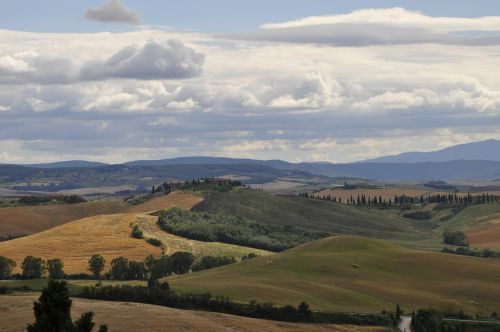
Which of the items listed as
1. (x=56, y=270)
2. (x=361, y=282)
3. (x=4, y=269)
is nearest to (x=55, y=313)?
(x=361, y=282)

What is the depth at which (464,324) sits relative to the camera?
135 metres

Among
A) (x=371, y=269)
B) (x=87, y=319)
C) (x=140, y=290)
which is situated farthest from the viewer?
(x=371, y=269)

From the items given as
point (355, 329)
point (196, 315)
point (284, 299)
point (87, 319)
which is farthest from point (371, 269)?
point (87, 319)

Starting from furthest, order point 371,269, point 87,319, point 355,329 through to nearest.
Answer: point 371,269, point 355,329, point 87,319

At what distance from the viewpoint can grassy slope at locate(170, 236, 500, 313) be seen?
153875 mm

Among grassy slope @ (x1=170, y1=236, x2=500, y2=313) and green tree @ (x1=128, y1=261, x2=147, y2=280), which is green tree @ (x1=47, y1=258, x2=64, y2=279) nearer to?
green tree @ (x1=128, y1=261, x2=147, y2=280)

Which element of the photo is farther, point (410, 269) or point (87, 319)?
point (410, 269)

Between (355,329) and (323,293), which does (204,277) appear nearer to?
(323,293)

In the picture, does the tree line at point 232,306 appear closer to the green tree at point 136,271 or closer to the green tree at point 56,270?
the green tree at point 136,271

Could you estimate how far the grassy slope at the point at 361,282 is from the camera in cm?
15388

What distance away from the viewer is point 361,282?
175m

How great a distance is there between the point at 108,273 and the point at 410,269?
6094cm

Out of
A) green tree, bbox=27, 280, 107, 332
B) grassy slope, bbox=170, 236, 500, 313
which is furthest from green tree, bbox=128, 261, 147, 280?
green tree, bbox=27, 280, 107, 332

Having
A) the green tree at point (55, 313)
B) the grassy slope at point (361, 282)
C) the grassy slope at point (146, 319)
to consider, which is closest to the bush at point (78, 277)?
the grassy slope at point (361, 282)
